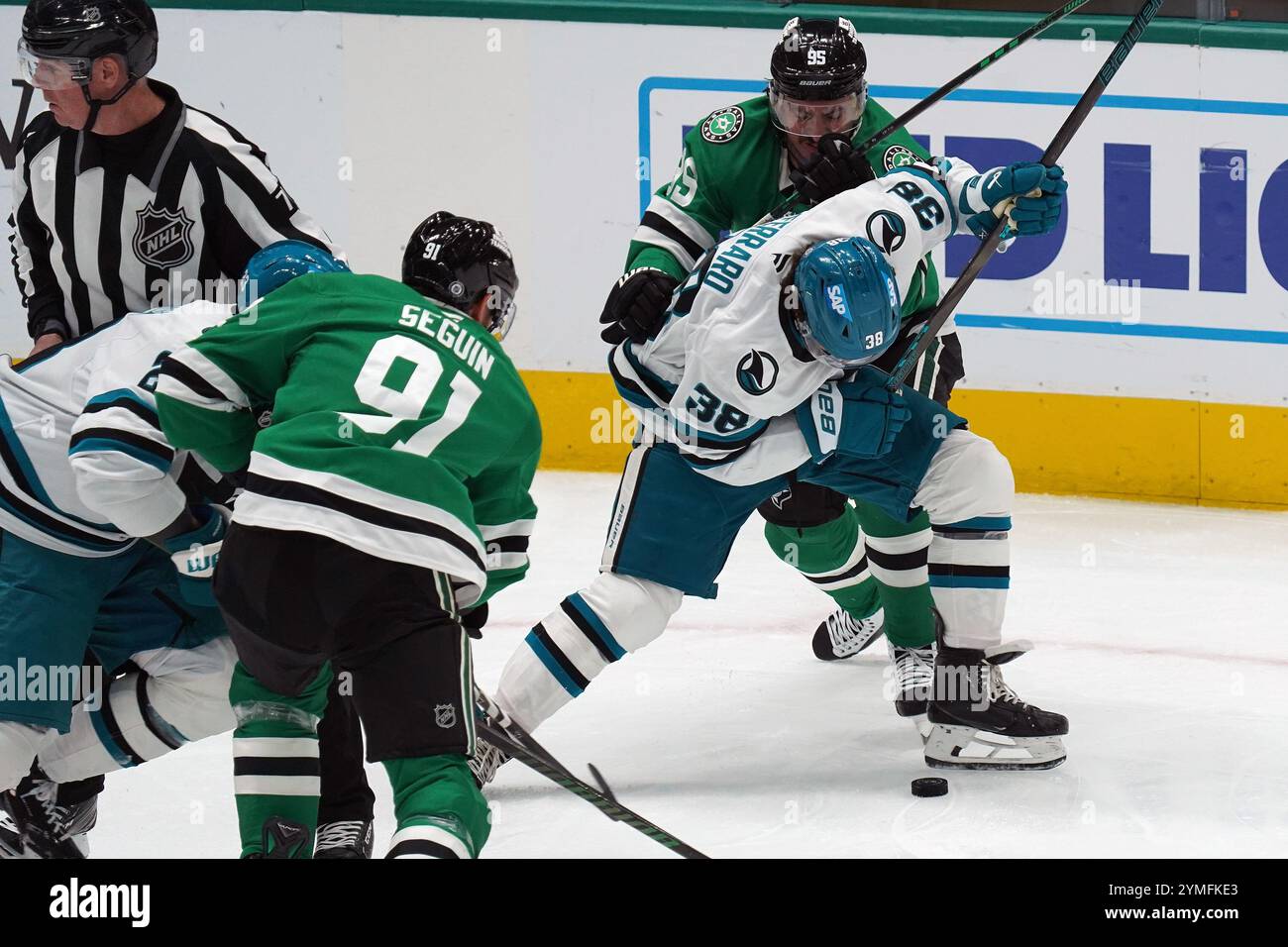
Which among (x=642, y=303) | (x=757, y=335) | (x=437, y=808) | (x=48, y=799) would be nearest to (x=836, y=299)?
(x=757, y=335)

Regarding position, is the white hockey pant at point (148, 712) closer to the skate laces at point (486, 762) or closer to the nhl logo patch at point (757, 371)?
the skate laces at point (486, 762)

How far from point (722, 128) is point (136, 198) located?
119cm

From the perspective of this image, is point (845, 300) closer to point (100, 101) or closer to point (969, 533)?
point (969, 533)

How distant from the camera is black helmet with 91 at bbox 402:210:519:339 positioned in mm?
2707

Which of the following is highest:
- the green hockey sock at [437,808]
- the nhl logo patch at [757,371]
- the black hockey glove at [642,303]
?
the black hockey glove at [642,303]

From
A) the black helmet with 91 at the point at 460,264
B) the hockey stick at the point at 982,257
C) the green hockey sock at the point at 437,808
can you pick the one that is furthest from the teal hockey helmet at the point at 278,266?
the hockey stick at the point at 982,257

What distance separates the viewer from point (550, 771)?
300 centimetres

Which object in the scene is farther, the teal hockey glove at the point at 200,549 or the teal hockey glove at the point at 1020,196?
the teal hockey glove at the point at 1020,196

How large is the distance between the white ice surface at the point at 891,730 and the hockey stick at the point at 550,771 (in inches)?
5.1

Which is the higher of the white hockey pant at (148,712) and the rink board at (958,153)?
the rink board at (958,153)

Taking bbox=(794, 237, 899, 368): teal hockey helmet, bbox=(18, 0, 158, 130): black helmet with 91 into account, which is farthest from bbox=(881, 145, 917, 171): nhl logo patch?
bbox=(18, 0, 158, 130): black helmet with 91

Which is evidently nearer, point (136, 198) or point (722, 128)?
point (136, 198)

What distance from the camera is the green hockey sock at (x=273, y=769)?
265 cm

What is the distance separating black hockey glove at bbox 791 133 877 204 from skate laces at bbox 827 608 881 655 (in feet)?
3.55
